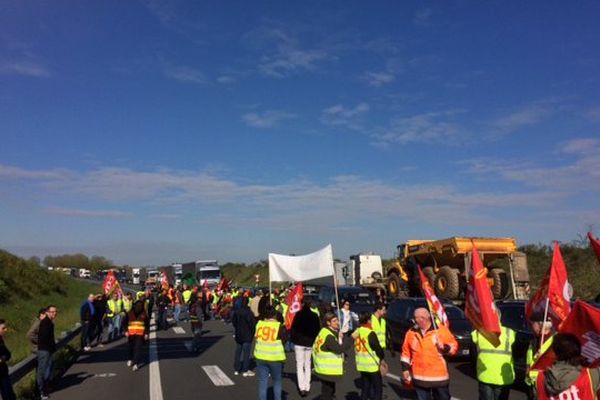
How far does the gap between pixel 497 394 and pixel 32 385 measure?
8.32 m

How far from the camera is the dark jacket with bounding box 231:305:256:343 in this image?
11.9 m

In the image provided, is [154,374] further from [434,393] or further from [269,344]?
[434,393]

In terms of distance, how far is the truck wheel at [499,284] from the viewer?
20.7 m

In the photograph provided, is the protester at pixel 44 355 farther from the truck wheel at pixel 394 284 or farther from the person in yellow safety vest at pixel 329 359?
the truck wheel at pixel 394 284

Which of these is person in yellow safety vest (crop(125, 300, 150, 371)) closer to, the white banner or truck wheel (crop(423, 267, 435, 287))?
the white banner

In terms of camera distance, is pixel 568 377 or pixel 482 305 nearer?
pixel 568 377

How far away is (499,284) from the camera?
20797mm

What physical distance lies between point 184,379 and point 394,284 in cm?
1477

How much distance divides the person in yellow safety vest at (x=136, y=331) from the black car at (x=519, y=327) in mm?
8195

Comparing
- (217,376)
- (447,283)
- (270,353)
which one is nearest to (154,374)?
(217,376)

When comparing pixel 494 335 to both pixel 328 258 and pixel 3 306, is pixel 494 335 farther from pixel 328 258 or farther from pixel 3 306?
pixel 3 306

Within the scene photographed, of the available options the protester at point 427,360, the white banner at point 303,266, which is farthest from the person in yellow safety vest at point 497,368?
the white banner at point 303,266

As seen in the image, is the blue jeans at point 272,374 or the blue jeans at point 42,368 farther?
the blue jeans at point 42,368

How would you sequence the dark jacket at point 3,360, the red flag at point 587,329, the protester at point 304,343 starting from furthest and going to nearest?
the protester at point 304,343 < the dark jacket at point 3,360 < the red flag at point 587,329
